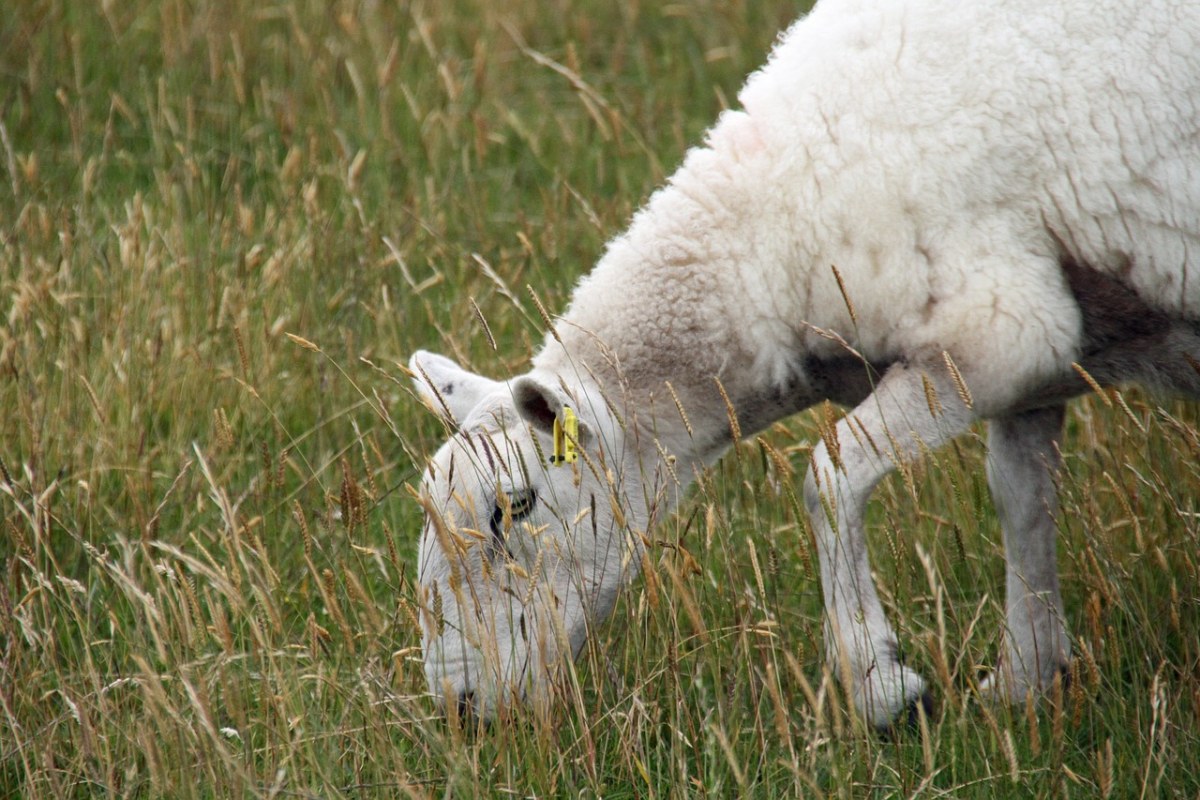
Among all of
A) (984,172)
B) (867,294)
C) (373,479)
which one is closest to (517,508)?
(373,479)

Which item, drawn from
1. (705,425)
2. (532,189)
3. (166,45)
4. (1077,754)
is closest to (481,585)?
(705,425)

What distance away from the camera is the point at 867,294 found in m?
3.16

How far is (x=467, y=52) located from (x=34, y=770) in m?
5.15

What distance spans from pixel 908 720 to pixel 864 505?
478 millimetres

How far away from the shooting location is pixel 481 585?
334 cm

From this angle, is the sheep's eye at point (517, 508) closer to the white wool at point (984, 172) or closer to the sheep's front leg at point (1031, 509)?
the white wool at point (984, 172)

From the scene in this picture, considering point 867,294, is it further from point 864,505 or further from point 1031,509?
point 1031,509

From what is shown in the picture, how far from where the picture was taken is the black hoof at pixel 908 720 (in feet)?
9.64

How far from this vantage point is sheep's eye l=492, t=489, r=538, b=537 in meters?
3.24

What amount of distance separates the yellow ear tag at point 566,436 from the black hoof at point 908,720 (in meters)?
0.89

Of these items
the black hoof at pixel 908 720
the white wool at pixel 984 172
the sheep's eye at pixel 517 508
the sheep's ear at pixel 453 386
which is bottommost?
the black hoof at pixel 908 720

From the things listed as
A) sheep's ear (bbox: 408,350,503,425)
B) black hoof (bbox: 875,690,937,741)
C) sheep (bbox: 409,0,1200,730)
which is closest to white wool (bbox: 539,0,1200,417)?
sheep (bbox: 409,0,1200,730)

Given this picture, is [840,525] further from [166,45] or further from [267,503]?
[166,45]

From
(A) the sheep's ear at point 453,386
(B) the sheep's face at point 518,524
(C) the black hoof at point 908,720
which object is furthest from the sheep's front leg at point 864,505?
(A) the sheep's ear at point 453,386
